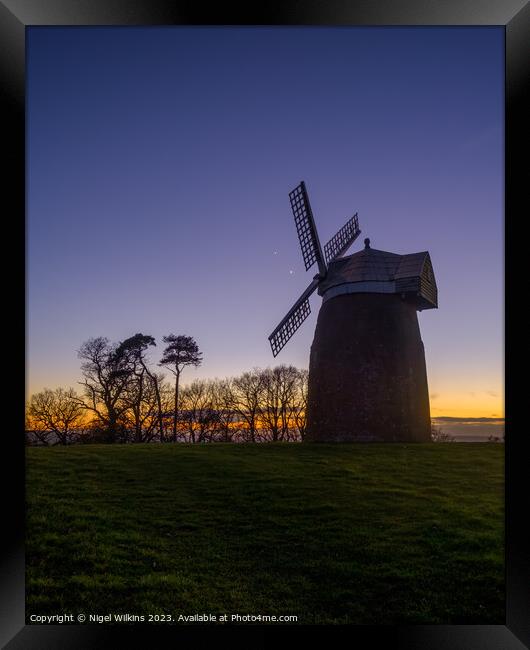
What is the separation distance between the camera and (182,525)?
26.1 feet

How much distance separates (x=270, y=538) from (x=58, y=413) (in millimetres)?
15024

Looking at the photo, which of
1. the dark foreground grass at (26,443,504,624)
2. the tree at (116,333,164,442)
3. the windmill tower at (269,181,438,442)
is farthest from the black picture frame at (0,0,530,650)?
the tree at (116,333,164,442)

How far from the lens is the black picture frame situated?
3.67 m

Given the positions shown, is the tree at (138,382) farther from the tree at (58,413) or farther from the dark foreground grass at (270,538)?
the dark foreground grass at (270,538)

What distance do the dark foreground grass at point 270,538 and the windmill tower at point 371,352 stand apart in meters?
2.47

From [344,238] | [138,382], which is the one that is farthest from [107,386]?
[344,238]

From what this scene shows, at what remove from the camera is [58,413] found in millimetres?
20203

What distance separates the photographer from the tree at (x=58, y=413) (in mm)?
19594

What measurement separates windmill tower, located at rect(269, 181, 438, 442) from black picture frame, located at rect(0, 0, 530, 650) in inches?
450
